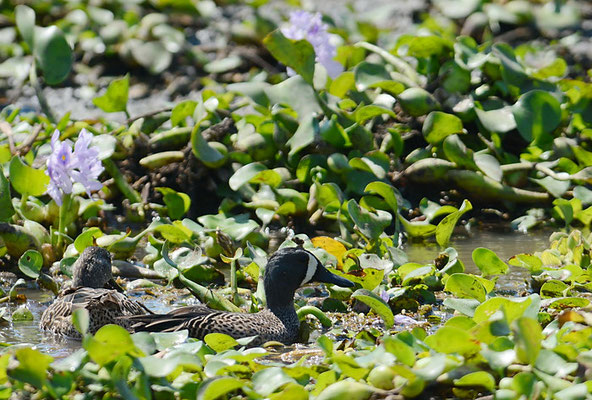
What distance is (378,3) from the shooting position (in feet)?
40.8

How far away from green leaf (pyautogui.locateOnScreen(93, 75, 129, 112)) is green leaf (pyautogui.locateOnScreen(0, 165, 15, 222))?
1.52m

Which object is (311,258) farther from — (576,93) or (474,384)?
(576,93)

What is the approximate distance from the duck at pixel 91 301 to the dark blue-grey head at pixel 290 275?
2.08 ft

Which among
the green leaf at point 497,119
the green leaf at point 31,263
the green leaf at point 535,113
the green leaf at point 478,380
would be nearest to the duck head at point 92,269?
the green leaf at point 31,263

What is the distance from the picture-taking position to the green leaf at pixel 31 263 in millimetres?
5859

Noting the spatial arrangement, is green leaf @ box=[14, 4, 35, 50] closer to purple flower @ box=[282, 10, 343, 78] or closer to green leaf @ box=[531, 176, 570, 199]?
purple flower @ box=[282, 10, 343, 78]

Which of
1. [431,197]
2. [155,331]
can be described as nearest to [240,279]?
[155,331]

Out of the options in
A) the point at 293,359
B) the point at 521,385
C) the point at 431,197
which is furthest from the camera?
the point at 431,197

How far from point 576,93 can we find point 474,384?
14.0 ft

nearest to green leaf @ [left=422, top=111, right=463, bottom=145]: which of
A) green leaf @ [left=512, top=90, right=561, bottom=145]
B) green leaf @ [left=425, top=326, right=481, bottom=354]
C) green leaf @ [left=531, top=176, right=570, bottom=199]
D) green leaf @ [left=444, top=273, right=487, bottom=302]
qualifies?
green leaf @ [left=512, top=90, right=561, bottom=145]

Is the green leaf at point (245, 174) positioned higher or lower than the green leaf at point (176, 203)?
higher

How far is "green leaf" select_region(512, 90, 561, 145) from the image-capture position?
738cm

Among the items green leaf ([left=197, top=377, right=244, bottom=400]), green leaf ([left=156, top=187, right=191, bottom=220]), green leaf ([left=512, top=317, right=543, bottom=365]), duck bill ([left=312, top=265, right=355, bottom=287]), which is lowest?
green leaf ([left=156, top=187, right=191, bottom=220])

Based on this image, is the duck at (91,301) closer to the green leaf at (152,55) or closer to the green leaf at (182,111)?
the green leaf at (182,111)
